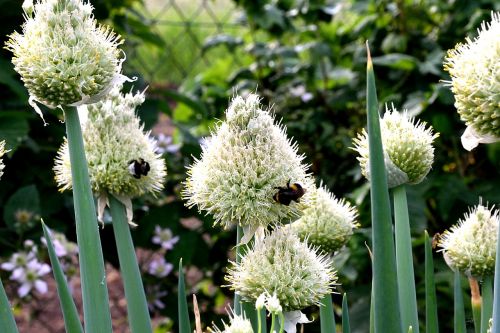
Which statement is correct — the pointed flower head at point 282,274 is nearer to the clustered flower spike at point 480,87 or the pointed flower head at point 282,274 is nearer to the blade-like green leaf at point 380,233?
the blade-like green leaf at point 380,233

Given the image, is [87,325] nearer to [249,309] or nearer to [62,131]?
[249,309]

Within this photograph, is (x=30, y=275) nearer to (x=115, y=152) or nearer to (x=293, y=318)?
(x=115, y=152)

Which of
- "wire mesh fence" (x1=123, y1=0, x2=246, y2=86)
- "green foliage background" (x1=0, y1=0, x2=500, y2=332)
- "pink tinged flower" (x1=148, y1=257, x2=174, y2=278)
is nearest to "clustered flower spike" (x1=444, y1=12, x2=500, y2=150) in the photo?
"green foliage background" (x1=0, y1=0, x2=500, y2=332)

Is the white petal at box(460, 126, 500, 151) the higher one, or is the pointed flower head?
the white petal at box(460, 126, 500, 151)

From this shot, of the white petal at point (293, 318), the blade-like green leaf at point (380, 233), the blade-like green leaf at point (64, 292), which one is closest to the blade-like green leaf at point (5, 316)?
the blade-like green leaf at point (64, 292)

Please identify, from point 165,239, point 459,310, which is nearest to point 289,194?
point 459,310

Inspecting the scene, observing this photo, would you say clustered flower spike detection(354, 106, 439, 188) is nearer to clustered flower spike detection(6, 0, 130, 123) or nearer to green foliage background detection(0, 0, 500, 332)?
clustered flower spike detection(6, 0, 130, 123)

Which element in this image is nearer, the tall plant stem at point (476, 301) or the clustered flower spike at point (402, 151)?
the clustered flower spike at point (402, 151)
